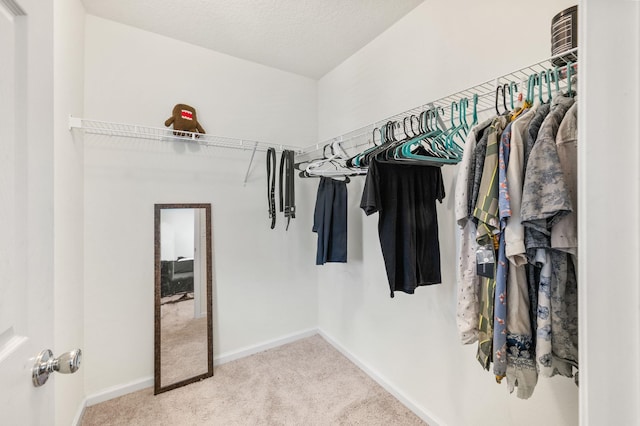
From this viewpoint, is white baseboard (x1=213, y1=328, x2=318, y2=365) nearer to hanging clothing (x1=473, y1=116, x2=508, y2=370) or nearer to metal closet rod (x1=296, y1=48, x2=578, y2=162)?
metal closet rod (x1=296, y1=48, x2=578, y2=162)

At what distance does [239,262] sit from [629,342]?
2333mm

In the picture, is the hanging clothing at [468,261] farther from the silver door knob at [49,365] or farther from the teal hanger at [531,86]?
the silver door knob at [49,365]

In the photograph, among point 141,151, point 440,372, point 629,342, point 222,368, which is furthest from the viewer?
point 222,368

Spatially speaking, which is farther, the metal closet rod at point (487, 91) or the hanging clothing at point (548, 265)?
the metal closet rod at point (487, 91)

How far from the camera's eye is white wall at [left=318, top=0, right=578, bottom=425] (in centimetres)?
126

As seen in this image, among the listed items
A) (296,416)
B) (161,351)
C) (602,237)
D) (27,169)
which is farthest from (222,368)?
(602,237)

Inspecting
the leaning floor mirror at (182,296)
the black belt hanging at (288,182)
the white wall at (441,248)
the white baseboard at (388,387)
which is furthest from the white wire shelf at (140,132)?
the white baseboard at (388,387)

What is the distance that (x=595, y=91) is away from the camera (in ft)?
1.34

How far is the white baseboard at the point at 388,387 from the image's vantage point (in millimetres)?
1697

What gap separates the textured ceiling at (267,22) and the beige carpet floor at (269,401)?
2621 mm

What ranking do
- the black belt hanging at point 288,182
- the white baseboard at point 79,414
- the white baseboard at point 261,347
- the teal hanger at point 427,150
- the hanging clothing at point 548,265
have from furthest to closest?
the white baseboard at point 261,347 < the black belt hanging at point 288,182 < the white baseboard at point 79,414 < the teal hanger at point 427,150 < the hanging clothing at point 548,265

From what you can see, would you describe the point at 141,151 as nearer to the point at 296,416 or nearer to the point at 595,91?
the point at 296,416

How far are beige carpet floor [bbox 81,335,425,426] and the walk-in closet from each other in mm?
16

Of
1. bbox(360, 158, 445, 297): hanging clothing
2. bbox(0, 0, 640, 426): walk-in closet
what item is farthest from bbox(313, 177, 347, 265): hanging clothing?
bbox(360, 158, 445, 297): hanging clothing
